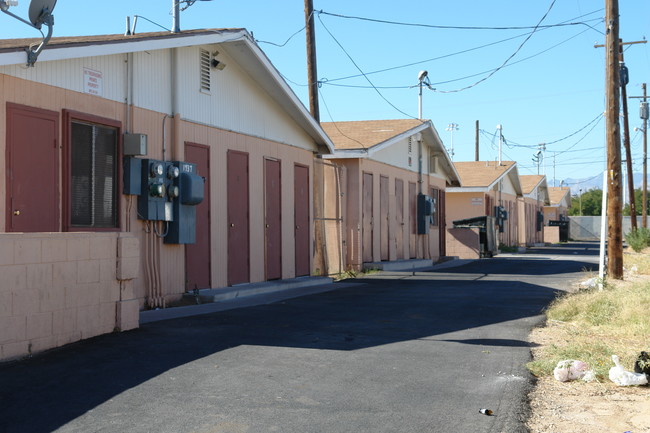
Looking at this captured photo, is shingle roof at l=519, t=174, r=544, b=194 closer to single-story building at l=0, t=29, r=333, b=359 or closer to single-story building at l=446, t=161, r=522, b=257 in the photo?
single-story building at l=446, t=161, r=522, b=257

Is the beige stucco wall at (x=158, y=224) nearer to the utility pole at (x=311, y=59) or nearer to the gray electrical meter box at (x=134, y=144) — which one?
the gray electrical meter box at (x=134, y=144)

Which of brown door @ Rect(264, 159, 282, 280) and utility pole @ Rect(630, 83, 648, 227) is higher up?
utility pole @ Rect(630, 83, 648, 227)

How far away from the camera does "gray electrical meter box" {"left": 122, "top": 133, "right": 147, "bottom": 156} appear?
11.8 meters

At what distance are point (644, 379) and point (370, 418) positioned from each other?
2.81 metres

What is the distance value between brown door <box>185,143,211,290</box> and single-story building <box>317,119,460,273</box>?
7.13m

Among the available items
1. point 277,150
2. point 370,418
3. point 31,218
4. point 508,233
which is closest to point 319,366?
point 370,418

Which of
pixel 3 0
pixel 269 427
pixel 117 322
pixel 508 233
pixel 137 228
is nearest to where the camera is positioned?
pixel 269 427

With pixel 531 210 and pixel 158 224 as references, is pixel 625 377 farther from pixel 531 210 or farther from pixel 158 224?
pixel 531 210

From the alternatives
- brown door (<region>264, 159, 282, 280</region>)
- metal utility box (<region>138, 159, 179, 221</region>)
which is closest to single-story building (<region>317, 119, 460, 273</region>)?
brown door (<region>264, 159, 282, 280</region>)

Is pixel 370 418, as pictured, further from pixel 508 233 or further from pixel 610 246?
pixel 508 233

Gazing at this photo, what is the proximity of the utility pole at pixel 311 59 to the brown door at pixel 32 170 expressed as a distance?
1070 cm

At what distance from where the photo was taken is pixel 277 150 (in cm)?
1731

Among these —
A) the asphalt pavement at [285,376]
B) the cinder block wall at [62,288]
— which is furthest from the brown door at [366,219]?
the cinder block wall at [62,288]

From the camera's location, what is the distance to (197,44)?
44.3 feet
